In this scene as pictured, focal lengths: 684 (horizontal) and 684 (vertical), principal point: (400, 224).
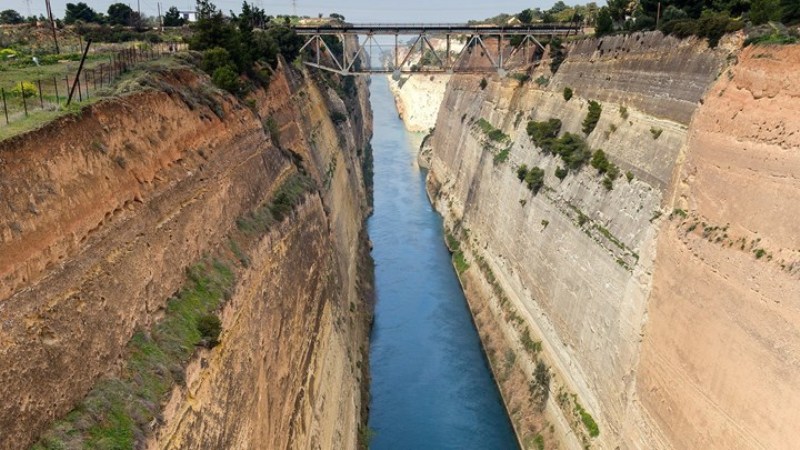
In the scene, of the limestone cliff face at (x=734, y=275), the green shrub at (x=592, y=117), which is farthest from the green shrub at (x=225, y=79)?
the limestone cliff face at (x=734, y=275)

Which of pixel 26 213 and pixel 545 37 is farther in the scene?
pixel 545 37

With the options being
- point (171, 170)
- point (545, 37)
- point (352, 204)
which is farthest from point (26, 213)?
point (545, 37)

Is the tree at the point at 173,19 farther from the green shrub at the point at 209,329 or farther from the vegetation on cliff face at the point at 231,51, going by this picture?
the green shrub at the point at 209,329

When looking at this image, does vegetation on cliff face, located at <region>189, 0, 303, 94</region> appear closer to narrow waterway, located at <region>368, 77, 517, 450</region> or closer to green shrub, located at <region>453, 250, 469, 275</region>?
narrow waterway, located at <region>368, 77, 517, 450</region>

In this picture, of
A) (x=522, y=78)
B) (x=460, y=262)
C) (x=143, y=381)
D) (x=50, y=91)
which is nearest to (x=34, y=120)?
(x=143, y=381)

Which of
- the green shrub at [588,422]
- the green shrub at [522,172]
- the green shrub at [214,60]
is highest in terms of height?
the green shrub at [214,60]

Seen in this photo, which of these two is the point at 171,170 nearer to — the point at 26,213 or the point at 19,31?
the point at 26,213
